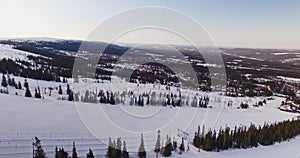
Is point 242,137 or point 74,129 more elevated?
point 74,129

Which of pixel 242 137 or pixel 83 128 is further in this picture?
pixel 242 137

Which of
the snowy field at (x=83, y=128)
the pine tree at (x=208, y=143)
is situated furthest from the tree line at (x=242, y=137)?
the snowy field at (x=83, y=128)

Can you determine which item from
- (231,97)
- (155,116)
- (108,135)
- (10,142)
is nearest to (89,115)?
(108,135)

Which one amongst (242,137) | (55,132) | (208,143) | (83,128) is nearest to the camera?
(55,132)

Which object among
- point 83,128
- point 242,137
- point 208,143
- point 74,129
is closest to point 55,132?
point 74,129

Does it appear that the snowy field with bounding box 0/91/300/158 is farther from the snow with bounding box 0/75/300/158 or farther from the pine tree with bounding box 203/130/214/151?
the pine tree with bounding box 203/130/214/151

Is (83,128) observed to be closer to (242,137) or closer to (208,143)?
(208,143)

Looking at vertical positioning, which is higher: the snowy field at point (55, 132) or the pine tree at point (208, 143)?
the snowy field at point (55, 132)

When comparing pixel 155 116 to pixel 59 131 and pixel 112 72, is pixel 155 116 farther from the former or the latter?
pixel 112 72

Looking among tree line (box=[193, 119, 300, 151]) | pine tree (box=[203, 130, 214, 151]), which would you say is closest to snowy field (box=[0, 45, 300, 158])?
pine tree (box=[203, 130, 214, 151])

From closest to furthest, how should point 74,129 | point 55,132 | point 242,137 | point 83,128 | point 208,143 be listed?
point 55,132
point 74,129
point 208,143
point 83,128
point 242,137

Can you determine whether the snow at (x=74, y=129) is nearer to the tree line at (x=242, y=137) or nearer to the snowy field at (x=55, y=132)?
the snowy field at (x=55, y=132)
